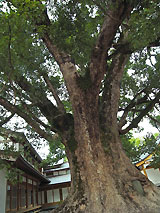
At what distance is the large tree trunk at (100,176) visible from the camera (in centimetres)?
347

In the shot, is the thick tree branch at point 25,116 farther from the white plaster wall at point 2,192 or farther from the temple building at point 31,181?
the white plaster wall at point 2,192

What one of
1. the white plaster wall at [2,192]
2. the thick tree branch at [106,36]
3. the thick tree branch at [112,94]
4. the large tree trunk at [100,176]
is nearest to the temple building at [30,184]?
the white plaster wall at [2,192]

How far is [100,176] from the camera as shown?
3.81m

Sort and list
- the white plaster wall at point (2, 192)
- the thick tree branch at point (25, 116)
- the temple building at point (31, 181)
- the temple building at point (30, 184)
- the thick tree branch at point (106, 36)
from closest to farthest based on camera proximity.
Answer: the thick tree branch at point (106, 36) < the thick tree branch at point (25, 116) < the temple building at point (31, 181) < the white plaster wall at point (2, 192) < the temple building at point (30, 184)

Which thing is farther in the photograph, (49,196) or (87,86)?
(49,196)

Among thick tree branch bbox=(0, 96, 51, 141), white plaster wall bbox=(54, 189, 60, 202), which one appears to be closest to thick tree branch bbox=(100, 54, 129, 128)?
thick tree branch bbox=(0, 96, 51, 141)

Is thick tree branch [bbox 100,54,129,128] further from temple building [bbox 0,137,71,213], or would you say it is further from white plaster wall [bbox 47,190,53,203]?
white plaster wall [bbox 47,190,53,203]

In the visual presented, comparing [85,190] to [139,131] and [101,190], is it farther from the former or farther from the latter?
[139,131]

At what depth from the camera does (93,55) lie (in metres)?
4.50

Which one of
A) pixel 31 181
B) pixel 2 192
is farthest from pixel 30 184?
pixel 2 192

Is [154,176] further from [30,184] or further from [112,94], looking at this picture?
[112,94]

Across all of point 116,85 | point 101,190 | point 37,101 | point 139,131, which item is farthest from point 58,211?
point 139,131

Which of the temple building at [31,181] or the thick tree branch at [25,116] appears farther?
the temple building at [31,181]

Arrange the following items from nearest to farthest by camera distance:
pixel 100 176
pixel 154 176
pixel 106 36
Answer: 1. pixel 100 176
2. pixel 106 36
3. pixel 154 176
